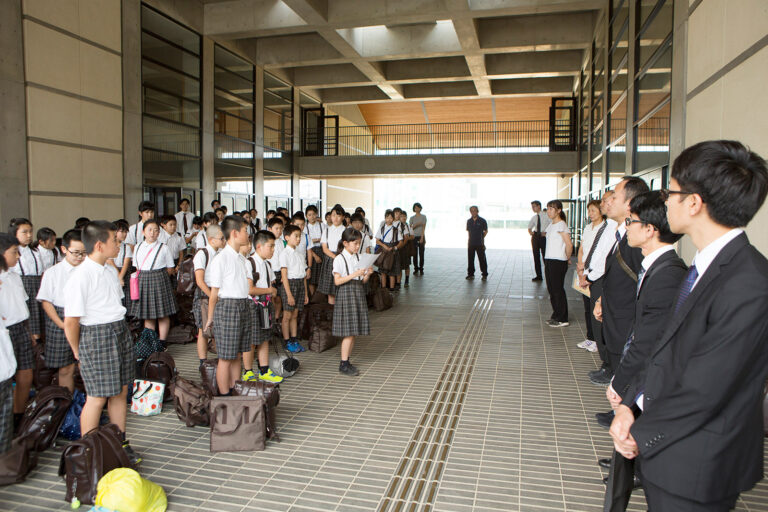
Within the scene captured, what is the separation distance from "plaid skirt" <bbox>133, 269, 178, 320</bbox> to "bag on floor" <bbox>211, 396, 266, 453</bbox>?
2791 millimetres

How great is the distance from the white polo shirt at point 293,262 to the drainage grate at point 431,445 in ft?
6.54

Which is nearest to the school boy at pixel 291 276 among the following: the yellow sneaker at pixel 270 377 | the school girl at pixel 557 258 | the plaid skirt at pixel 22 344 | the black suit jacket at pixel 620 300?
the yellow sneaker at pixel 270 377

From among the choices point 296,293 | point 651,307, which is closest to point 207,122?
point 296,293

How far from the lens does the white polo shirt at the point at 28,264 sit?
15.7 feet

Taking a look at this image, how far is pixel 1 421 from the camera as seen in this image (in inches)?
106

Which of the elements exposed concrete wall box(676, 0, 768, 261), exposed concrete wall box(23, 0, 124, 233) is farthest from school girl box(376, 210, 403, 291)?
exposed concrete wall box(676, 0, 768, 261)

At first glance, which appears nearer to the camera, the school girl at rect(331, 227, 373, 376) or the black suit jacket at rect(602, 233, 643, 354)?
the black suit jacket at rect(602, 233, 643, 354)

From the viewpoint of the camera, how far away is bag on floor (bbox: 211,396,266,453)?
333cm

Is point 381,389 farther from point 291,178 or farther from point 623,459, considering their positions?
point 291,178

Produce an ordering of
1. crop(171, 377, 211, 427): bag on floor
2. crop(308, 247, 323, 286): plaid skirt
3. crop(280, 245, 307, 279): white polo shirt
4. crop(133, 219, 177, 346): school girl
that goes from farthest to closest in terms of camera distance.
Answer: crop(308, 247, 323, 286): plaid skirt
crop(280, 245, 307, 279): white polo shirt
crop(133, 219, 177, 346): school girl
crop(171, 377, 211, 427): bag on floor

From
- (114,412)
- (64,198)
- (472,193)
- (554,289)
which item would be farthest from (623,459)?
(472,193)

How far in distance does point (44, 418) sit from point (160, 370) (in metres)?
1.06

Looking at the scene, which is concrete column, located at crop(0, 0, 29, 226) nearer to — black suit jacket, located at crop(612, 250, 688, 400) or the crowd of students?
the crowd of students

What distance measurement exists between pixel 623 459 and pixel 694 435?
1.09ft
